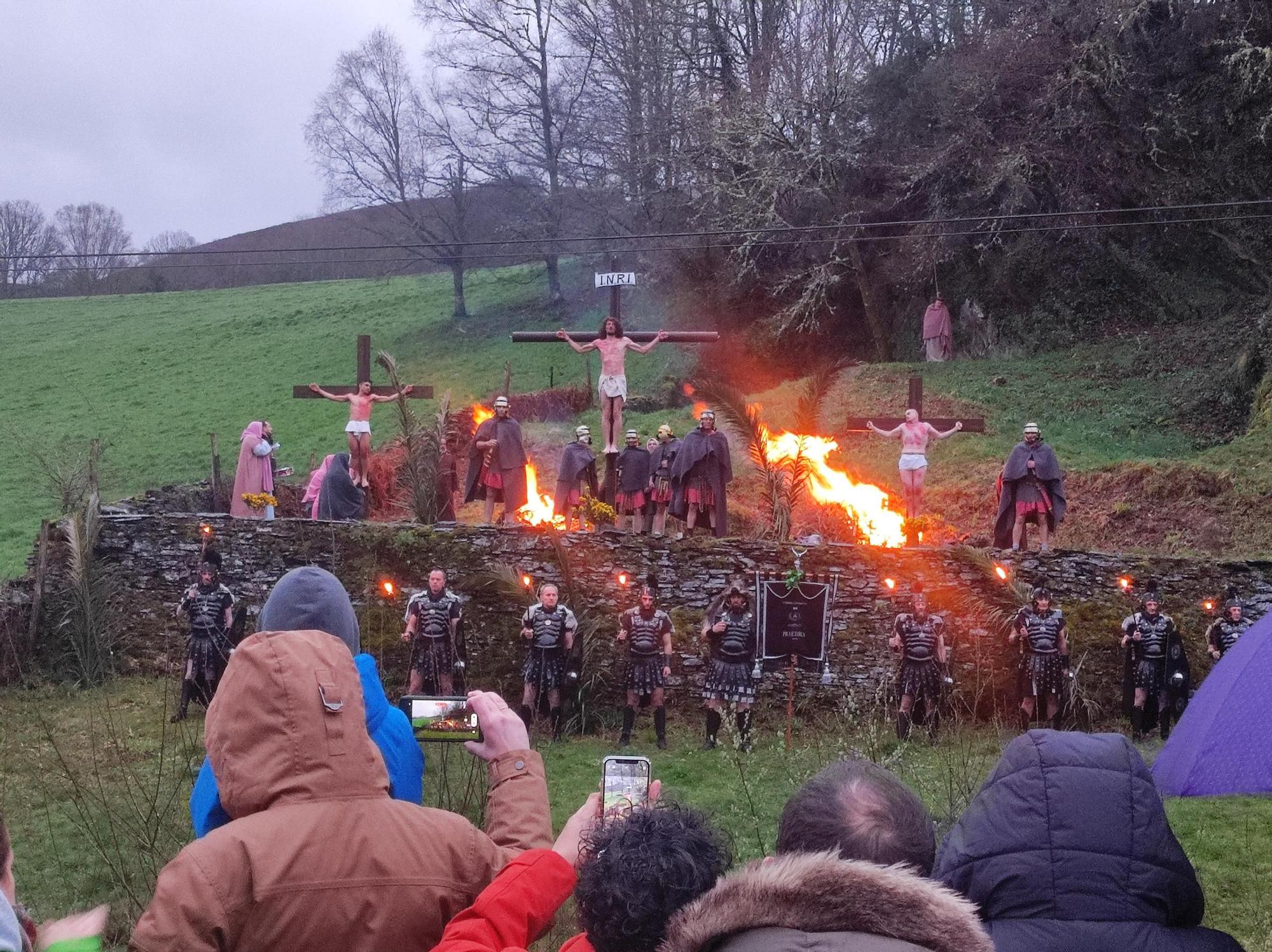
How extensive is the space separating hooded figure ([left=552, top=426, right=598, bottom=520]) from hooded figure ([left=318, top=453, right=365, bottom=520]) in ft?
10.9

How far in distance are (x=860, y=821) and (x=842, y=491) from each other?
1413cm

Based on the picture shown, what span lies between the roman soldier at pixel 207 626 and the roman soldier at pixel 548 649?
9.94 ft

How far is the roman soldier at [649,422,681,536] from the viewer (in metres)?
15.7

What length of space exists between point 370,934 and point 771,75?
28792 millimetres

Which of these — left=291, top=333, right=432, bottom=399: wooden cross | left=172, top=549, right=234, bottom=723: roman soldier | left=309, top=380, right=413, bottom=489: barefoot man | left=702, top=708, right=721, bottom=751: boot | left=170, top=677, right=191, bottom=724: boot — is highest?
left=291, top=333, right=432, bottom=399: wooden cross

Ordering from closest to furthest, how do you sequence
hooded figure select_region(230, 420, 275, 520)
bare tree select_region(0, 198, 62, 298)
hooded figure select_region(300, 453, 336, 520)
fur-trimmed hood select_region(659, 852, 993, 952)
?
fur-trimmed hood select_region(659, 852, 993, 952) < hooded figure select_region(230, 420, 275, 520) < hooded figure select_region(300, 453, 336, 520) < bare tree select_region(0, 198, 62, 298)

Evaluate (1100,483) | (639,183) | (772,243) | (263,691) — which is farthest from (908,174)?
(263,691)

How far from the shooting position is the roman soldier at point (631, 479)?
15.9 metres

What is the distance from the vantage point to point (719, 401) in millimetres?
14898

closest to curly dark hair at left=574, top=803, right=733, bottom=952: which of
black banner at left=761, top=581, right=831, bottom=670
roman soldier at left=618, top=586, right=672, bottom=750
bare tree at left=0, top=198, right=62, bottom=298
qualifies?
roman soldier at left=618, top=586, right=672, bottom=750

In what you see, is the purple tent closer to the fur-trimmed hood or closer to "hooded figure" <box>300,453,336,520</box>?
the fur-trimmed hood

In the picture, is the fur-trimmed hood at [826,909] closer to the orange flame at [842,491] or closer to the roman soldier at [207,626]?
the roman soldier at [207,626]

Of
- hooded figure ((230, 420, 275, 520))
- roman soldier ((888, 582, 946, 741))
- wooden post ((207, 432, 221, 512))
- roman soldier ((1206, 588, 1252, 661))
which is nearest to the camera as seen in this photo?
roman soldier ((1206, 588, 1252, 661))

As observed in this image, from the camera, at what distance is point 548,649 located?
12594 millimetres
